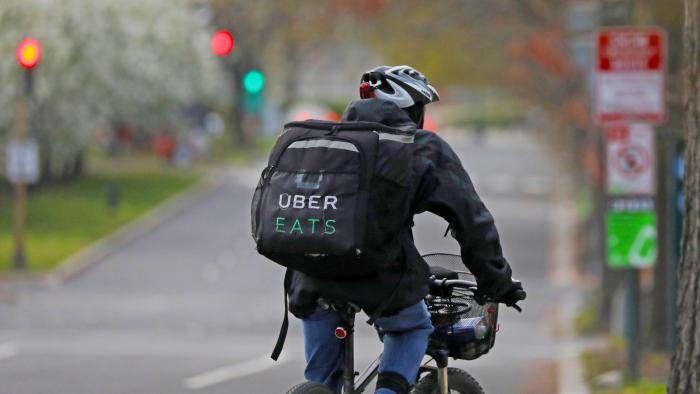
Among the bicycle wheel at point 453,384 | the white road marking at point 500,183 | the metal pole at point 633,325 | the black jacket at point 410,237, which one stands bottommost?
the white road marking at point 500,183

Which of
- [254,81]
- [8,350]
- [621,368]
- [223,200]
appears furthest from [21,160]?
[223,200]

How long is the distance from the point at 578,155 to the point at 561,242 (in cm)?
401

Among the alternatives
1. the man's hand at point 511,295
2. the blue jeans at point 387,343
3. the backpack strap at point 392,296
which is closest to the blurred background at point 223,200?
the man's hand at point 511,295

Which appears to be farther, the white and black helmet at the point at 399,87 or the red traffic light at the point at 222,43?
the red traffic light at the point at 222,43

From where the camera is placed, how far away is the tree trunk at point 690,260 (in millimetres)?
7459

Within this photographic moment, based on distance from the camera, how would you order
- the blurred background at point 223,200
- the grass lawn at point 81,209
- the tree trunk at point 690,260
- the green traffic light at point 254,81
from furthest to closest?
the grass lawn at point 81,209 < the green traffic light at point 254,81 < the blurred background at point 223,200 < the tree trunk at point 690,260

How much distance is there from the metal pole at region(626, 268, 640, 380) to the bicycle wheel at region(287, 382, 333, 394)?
743 centimetres

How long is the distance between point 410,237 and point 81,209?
37.6m

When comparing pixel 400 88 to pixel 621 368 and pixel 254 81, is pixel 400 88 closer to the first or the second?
pixel 621 368

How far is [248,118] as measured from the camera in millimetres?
70938

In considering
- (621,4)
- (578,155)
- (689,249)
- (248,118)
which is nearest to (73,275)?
(578,155)

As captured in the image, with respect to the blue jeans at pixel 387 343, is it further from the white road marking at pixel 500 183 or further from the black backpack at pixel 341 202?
the white road marking at pixel 500 183

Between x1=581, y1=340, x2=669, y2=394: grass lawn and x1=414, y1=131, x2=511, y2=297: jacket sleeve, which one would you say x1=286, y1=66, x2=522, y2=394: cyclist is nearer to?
x1=414, y1=131, x2=511, y2=297: jacket sleeve

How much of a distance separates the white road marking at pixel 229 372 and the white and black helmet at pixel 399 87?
7.70 metres
